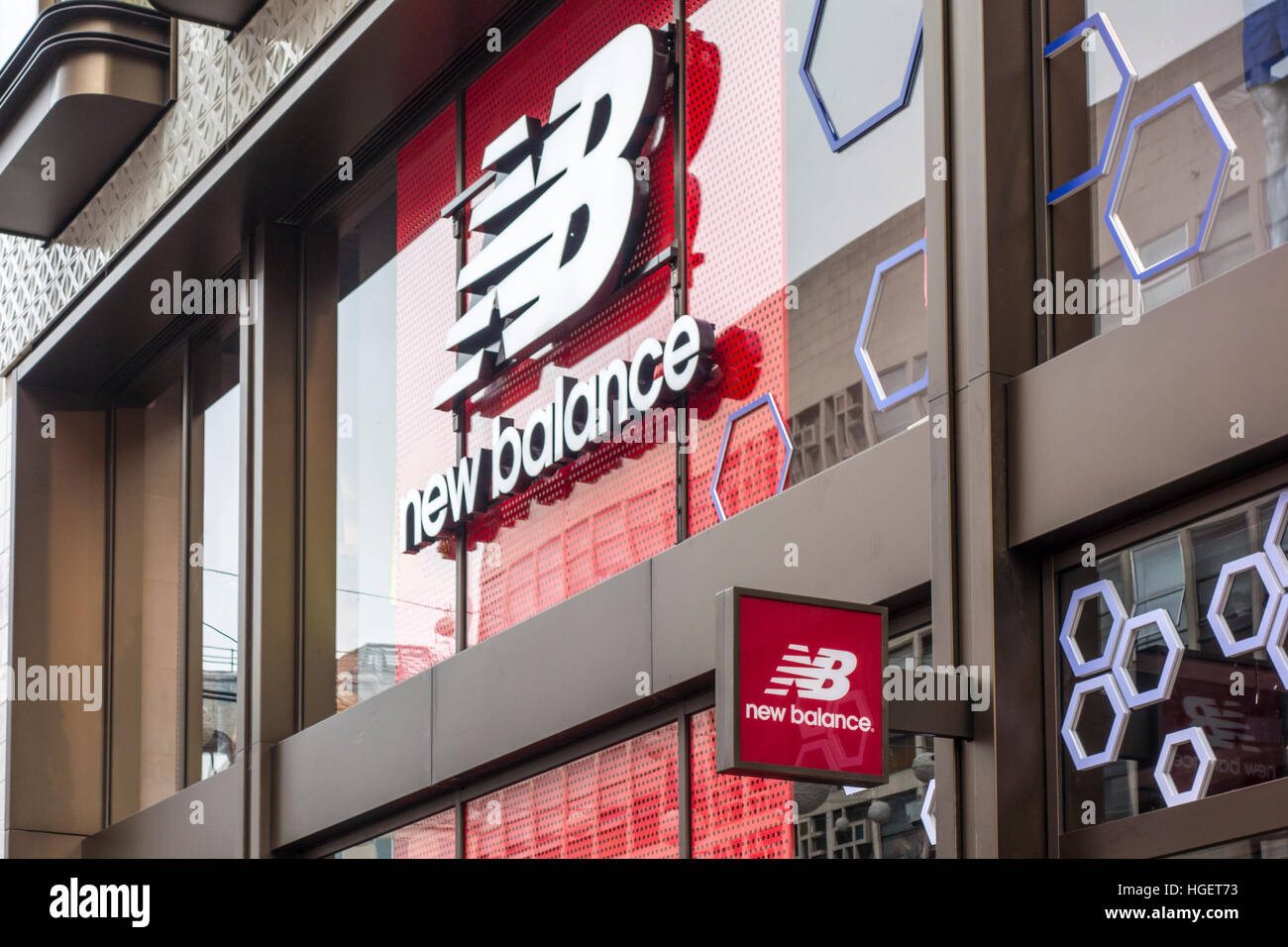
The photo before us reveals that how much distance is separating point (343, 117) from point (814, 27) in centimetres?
450

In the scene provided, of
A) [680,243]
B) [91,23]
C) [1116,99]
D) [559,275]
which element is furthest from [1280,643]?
[91,23]

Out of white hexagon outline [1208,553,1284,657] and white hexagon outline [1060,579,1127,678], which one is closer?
white hexagon outline [1208,553,1284,657]

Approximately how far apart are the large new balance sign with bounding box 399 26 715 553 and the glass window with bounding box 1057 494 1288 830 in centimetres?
307

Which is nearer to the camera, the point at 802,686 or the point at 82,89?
the point at 802,686

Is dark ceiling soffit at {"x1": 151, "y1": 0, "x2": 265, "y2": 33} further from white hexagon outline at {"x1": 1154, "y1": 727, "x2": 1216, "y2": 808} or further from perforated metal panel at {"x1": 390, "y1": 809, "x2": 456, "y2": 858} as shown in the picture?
white hexagon outline at {"x1": 1154, "y1": 727, "x2": 1216, "y2": 808}

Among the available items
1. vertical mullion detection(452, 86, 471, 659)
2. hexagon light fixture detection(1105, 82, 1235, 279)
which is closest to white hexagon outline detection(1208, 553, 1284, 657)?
hexagon light fixture detection(1105, 82, 1235, 279)

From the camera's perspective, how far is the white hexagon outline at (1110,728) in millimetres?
6238

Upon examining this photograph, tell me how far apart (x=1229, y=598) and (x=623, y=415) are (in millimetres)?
4146

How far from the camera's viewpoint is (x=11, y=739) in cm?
1525

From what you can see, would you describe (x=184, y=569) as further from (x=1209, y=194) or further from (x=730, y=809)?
(x=1209, y=194)

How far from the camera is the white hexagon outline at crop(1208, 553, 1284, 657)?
5.77 m

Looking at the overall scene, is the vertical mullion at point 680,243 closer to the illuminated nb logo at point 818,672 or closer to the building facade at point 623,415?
the building facade at point 623,415

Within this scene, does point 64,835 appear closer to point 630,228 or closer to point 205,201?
point 205,201

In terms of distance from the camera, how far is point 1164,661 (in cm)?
611
